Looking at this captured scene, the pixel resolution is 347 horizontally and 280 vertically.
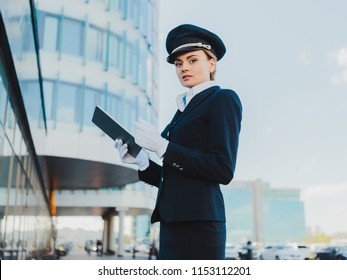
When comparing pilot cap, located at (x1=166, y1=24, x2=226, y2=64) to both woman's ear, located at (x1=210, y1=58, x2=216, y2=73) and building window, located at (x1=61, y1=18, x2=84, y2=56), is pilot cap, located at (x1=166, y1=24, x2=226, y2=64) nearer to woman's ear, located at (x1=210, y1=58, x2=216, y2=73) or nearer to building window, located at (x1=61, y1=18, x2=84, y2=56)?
woman's ear, located at (x1=210, y1=58, x2=216, y2=73)

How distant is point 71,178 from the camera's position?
2489 cm

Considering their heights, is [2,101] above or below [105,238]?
above

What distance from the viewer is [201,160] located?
157cm

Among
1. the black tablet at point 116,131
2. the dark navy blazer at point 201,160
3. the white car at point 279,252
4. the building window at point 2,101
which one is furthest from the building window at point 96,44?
the dark navy blazer at point 201,160

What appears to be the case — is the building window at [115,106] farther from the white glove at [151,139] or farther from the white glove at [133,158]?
the white glove at [151,139]

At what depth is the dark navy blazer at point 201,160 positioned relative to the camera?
1.58 meters

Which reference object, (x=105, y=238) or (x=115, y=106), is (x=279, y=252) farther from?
(x=105, y=238)

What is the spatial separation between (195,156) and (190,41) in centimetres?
57

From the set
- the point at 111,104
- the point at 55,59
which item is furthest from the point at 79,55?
the point at 111,104

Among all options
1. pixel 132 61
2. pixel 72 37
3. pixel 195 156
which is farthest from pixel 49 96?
pixel 195 156

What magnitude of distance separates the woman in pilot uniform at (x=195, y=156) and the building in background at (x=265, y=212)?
386ft

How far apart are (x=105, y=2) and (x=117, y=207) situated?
1561 centimetres

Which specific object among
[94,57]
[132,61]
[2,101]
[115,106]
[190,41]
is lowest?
[190,41]

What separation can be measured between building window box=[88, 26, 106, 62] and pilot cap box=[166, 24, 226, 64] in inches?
709
